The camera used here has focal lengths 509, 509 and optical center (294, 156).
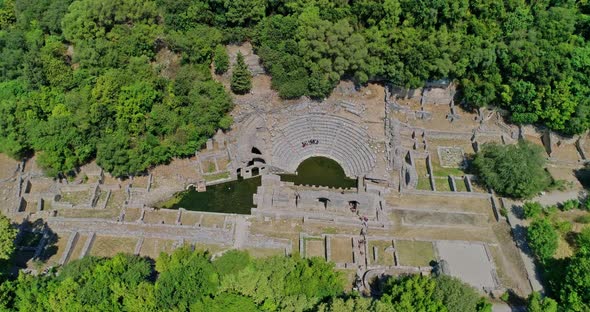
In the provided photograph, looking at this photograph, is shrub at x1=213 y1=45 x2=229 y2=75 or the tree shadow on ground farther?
shrub at x1=213 y1=45 x2=229 y2=75

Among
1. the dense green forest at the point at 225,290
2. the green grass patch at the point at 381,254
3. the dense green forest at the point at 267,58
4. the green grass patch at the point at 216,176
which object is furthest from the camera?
the green grass patch at the point at 216,176

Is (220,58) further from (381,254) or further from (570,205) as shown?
(570,205)

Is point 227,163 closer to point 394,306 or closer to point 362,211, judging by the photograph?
point 362,211

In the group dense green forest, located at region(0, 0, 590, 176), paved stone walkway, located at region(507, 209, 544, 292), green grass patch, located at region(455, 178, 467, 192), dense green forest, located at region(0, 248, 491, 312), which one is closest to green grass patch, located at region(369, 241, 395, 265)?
dense green forest, located at region(0, 248, 491, 312)

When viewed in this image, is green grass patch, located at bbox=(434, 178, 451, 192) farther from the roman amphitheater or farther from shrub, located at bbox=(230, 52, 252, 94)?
shrub, located at bbox=(230, 52, 252, 94)

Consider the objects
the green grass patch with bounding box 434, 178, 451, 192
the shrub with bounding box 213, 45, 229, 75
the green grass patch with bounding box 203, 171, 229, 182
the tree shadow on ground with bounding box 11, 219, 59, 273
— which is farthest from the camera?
the shrub with bounding box 213, 45, 229, 75

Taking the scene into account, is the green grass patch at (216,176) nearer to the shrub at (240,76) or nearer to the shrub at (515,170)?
the shrub at (240,76)

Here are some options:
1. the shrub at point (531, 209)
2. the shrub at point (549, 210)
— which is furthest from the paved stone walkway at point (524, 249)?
the shrub at point (549, 210)
